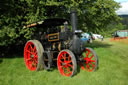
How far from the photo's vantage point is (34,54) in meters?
6.28

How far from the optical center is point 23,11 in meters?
10.5

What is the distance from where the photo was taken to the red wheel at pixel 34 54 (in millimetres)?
5840

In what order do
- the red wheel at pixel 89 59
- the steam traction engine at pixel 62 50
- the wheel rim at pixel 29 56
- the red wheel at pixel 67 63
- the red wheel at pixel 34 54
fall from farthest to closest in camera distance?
the wheel rim at pixel 29 56 < the red wheel at pixel 34 54 < the red wheel at pixel 89 59 < the steam traction engine at pixel 62 50 < the red wheel at pixel 67 63

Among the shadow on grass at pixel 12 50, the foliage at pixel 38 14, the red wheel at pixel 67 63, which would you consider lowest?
the shadow on grass at pixel 12 50

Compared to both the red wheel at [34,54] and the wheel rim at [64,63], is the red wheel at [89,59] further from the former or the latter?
the red wheel at [34,54]

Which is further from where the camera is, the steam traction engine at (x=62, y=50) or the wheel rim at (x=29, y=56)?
the wheel rim at (x=29, y=56)

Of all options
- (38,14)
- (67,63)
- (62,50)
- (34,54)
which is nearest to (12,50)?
(38,14)

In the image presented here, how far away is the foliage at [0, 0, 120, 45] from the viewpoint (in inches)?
376

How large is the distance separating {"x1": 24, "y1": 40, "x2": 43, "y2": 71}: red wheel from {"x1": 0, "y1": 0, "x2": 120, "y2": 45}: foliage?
3021 millimetres

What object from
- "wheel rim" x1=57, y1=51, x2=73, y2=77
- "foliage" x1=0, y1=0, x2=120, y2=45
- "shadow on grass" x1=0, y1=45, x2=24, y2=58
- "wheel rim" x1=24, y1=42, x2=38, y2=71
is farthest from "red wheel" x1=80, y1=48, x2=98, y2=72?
"shadow on grass" x1=0, y1=45, x2=24, y2=58

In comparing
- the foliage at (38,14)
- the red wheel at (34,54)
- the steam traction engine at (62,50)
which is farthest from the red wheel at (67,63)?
the foliage at (38,14)

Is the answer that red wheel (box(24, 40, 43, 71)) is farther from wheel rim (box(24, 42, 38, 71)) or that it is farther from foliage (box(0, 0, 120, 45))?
foliage (box(0, 0, 120, 45))

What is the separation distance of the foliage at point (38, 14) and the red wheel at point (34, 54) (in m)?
3.02

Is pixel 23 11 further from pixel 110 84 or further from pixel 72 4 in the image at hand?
pixel 110 84
